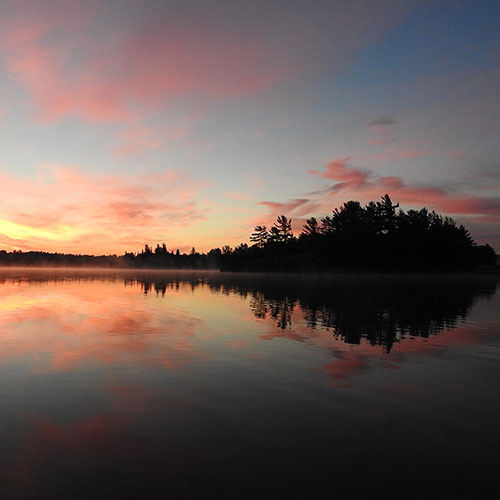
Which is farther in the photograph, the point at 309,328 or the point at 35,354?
the point at 309,328

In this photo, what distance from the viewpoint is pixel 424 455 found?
7.16m

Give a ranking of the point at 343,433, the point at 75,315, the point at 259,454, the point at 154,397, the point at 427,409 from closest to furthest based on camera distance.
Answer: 1. the point at 259,454
2. the point at 343,433
3. the point at 427,409
4. the point at 154,397
5. the point at 75,315

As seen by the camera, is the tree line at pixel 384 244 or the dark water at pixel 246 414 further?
the tree line at pixel 384 244

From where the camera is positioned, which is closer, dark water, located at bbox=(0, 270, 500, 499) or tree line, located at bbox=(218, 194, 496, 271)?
dark water, located at bbox=(0, 270, 500, 499)

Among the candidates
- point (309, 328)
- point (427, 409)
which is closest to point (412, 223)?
point (309, 328)

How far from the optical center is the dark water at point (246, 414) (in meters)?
6.31

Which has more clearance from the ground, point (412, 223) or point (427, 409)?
point (412, 223)

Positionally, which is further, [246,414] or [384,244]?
[384,244]

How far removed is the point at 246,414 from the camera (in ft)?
29.8

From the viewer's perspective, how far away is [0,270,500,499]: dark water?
6312 mm

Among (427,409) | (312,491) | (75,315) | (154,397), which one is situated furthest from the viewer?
(75,315)

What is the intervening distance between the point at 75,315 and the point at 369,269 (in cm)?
12122

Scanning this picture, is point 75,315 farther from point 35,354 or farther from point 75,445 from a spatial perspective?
point 75,445

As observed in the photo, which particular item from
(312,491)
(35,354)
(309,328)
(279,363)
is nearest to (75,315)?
(35,354)
